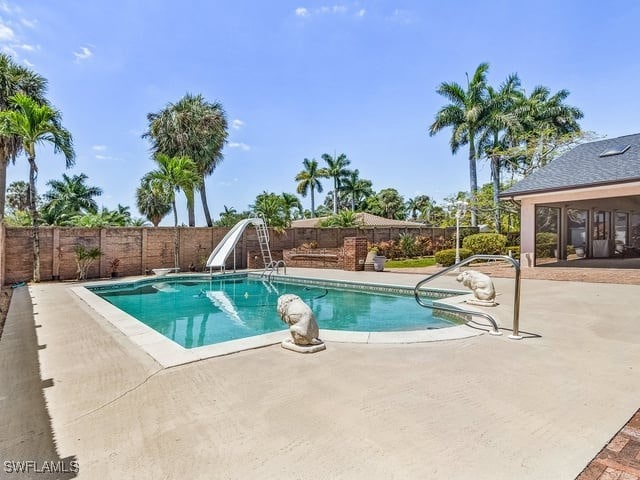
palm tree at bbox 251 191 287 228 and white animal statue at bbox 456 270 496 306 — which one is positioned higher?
palm tree at bbox 251 191 287 228

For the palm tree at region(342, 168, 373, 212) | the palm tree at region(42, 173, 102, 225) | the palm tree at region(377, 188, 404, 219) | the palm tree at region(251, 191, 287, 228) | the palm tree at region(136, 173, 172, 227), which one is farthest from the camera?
the palm tree at region(377, 188, 404, 219)

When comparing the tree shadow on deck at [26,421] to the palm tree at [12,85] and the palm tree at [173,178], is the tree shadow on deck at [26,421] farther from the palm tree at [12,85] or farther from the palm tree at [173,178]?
the palm tree at [12,85]

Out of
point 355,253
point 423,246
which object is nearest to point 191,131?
point 355,253

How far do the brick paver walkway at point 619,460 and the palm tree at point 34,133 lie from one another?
15.9m

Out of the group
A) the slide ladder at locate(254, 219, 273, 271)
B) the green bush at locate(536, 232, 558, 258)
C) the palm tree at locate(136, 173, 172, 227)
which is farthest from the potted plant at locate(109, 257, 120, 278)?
the green bush at locate(536, 232, 558, 258)

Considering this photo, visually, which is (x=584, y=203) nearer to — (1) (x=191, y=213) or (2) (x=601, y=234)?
(2) (x=601, y=234)

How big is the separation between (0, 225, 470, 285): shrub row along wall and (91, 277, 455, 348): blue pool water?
246 cm

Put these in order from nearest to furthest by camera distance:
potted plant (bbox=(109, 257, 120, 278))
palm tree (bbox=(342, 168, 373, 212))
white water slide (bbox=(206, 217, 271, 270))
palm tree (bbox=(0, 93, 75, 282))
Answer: palm tree (bbox=(0, 93, 75, 282)), potted plant (bbox=(109, 257, 120, 278)), white water slide (bbox=(206, 217, 271, 270)), palm tree (bbox=(342, 168, 373, 212))

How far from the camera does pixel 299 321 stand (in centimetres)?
456

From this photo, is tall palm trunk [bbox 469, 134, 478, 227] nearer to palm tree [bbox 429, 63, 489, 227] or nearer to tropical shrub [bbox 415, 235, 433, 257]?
palm tree [bbox 429, 63, 489, 227]

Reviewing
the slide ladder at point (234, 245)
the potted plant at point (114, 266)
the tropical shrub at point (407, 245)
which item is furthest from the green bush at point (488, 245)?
the potted plant at point (114, 266)

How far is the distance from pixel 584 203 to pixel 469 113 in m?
13.1

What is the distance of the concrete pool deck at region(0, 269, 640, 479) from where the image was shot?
2256mm

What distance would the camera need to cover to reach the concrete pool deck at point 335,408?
226 cm
